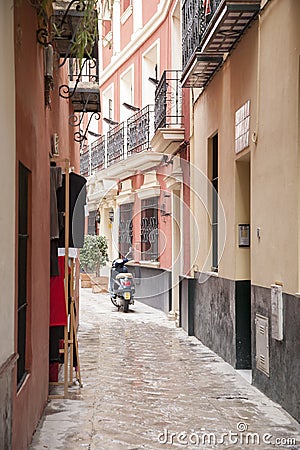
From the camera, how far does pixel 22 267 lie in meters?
5.78

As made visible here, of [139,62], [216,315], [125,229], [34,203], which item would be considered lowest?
[216,315]

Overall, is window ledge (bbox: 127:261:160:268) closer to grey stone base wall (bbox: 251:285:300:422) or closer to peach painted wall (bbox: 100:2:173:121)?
peach painted wall (bbox: 100:2:173:121)

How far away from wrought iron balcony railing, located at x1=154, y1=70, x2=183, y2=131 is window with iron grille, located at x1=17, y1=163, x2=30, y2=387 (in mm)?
9339

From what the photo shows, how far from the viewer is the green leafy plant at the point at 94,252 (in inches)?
944

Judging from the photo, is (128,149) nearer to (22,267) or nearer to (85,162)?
(85,162)

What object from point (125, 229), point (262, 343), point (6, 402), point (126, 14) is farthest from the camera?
Answer: point (126, 14)

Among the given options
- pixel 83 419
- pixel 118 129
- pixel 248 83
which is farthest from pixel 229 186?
pixel 118 129

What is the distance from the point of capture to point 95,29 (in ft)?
17.4

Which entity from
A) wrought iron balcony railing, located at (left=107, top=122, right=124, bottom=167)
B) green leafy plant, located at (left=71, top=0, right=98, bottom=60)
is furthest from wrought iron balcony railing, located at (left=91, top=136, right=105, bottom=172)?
green leafy plant, located at (left=71, top=0, right=98, bottom=60)

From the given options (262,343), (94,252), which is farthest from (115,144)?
(262,343)

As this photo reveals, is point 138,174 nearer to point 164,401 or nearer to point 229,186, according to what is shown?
point 229,186

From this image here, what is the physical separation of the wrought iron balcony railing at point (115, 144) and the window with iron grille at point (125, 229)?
4.98 feet

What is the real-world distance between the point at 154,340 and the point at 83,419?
19.8 ft

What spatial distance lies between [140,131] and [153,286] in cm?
410
